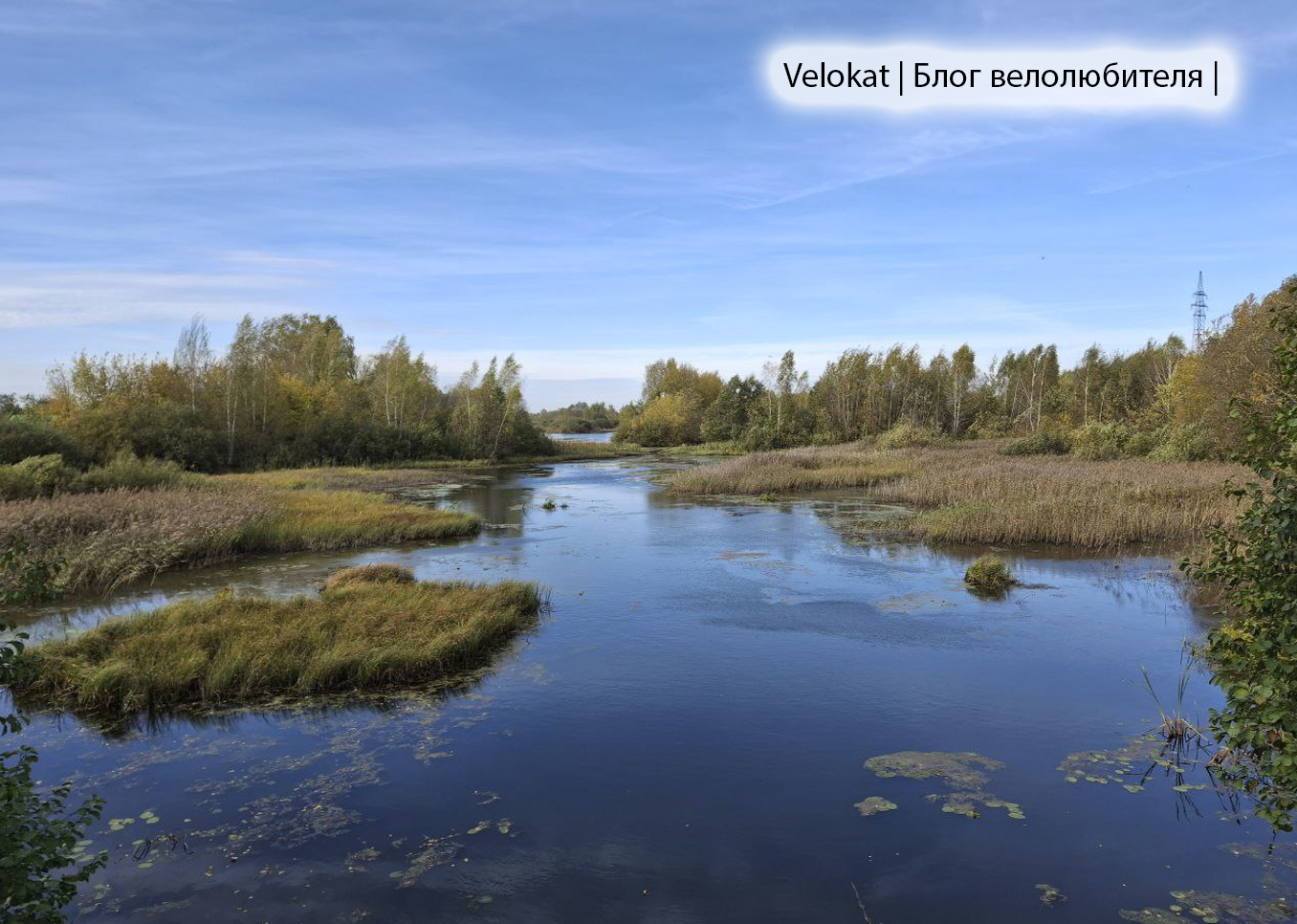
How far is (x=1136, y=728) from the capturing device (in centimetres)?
909

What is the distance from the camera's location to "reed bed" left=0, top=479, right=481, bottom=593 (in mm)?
16516

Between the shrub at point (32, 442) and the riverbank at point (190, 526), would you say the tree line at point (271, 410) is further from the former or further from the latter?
the riverbank at point (190, 526)

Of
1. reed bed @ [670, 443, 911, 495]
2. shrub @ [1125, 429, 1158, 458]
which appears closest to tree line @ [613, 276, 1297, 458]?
shrub @ [1125, 429, 1158, 458]

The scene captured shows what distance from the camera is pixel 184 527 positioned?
18.9 metres

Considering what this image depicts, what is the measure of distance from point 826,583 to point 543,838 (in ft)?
36.5

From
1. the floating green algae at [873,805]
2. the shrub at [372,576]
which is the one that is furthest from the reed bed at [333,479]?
the floating green algae at [873,805]

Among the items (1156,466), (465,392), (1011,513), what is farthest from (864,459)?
(465,392)

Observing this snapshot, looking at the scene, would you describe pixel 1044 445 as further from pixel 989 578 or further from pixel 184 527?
pixel 184 527

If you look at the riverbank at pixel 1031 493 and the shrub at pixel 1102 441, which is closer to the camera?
the riverbank at pixel 1031 493

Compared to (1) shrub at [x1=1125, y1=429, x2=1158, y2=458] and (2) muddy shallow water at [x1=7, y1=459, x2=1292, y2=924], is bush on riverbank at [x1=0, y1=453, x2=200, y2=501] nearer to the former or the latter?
(2) muddy shallow water at [x1=7, y1=459, x2=1292, y2=924]

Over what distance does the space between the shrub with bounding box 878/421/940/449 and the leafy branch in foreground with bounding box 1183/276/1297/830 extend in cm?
4790

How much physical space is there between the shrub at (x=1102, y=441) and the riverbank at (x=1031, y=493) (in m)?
1.21

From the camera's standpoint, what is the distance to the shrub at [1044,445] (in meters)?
41.6

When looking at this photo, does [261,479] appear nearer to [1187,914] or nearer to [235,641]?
[235,641]
